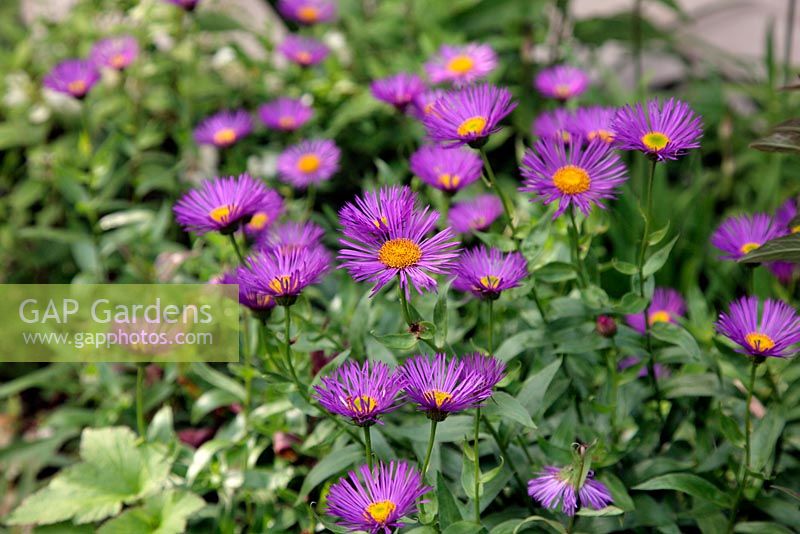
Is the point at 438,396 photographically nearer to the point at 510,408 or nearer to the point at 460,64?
the point at 510,408

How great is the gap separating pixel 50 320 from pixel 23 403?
0.91 feet

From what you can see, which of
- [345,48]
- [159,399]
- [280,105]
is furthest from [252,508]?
[345,48]

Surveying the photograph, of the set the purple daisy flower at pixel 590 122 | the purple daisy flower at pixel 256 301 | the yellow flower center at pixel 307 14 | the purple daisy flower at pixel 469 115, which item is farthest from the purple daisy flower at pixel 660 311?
the yellow flower center at pixel 307 14

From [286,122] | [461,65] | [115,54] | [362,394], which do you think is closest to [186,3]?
[115,54]

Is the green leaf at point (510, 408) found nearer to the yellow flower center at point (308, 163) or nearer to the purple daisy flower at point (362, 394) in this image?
the purple daisy flower at point (362, 394)

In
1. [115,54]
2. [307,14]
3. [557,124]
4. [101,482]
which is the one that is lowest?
[101,482]

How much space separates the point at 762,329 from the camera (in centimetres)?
89

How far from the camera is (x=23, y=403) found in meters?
1.67

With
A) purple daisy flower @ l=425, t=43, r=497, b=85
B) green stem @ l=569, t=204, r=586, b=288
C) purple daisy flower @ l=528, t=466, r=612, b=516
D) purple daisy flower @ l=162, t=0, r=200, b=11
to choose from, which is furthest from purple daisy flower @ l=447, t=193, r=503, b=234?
purple daisy flower @ l=162, t=0, r=200, b=11

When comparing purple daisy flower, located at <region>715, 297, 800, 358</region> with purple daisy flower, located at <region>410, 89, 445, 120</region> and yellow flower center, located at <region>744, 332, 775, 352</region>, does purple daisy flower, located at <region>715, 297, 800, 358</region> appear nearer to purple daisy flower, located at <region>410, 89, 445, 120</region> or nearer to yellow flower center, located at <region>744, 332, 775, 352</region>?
yellow flower center, located at <region>744, 332, 775, 352</region>

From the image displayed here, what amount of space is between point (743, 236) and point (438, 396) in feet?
1.63

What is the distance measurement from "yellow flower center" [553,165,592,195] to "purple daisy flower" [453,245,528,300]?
9 cm

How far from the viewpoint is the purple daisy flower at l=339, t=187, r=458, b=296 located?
2.53ft

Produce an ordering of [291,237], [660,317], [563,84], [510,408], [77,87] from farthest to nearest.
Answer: [77,87], [563,84], [660,317], [291,237], [510,408]
